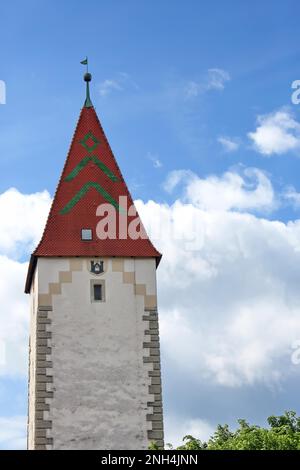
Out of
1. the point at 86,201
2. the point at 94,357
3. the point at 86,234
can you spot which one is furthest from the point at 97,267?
the point at 94,357

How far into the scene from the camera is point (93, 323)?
3609cm

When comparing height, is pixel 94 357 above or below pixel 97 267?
below

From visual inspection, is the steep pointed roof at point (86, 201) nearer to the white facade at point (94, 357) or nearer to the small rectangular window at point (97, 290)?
the white facade at point (94, 357)

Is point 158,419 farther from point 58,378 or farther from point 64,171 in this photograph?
point 64,171

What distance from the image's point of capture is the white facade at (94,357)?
34.7 metres

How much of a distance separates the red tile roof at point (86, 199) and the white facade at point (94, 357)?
0.37m

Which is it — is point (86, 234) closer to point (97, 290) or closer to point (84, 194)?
point (84, 194)

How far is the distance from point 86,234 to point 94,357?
13.8ft

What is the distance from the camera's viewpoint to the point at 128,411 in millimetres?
35062

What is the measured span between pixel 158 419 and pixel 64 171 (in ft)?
30.3

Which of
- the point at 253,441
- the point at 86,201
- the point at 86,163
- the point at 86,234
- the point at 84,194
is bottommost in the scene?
the point at 253,441

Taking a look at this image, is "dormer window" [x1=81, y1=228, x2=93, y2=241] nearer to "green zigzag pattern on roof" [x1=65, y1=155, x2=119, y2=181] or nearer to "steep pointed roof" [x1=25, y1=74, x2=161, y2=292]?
"steep pointed roof" [x1=25, y1=74, x2=161, y2=292]

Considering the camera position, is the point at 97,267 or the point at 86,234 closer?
the point at 97,267
